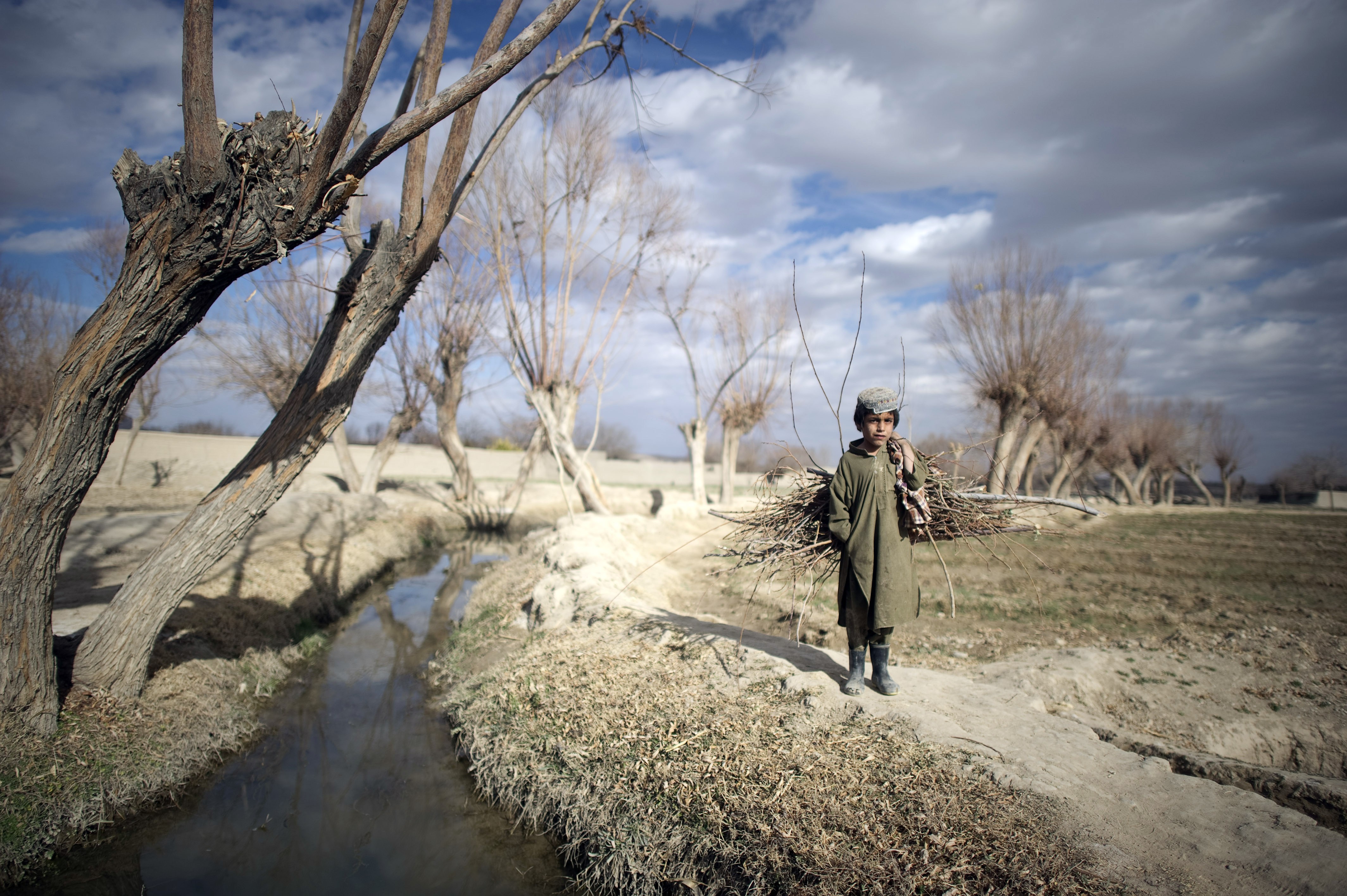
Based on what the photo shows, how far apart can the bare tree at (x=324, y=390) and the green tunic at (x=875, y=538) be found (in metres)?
3.39

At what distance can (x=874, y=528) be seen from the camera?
3.96 m

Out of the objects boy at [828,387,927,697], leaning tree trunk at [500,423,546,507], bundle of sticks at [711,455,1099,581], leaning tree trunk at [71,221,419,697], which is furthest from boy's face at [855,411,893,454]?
leaning tree trunk at [500,423,546,507]

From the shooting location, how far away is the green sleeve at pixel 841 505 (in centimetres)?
399

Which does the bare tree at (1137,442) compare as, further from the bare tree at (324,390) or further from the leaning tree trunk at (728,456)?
the bare tree at (324,390)

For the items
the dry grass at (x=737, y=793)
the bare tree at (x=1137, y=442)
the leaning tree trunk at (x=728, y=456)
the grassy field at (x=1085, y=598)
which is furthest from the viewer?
the bare tree at (x=1137, y=442)

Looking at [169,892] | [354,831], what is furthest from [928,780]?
[169,892]

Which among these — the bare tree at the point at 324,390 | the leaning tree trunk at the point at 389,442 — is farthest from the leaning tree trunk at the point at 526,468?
the bare tree at the point at 324,390

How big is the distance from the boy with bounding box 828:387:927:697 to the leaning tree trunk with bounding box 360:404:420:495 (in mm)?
18708

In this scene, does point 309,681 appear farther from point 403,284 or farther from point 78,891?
point 403,284

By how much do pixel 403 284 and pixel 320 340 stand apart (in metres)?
0.80

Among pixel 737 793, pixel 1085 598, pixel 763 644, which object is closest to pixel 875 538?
pixel 737 793

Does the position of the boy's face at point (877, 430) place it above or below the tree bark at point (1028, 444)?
below

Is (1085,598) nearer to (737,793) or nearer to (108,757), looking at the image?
(737,793)

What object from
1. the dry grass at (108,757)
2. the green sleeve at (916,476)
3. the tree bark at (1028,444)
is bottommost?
the dry grass at (108,757)
